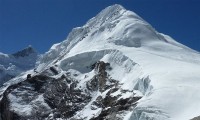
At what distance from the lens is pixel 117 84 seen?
204 ft

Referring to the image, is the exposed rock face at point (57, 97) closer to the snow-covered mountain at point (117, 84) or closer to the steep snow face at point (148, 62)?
the snow-covered mountain at point (117, 84)

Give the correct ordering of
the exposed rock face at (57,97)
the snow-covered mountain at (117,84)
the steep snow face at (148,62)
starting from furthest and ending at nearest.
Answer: the exposed rock face at (57,97) < the snow-covered mountain at (117,84) < the steep snow face at (148,62)

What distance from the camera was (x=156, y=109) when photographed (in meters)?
46.6

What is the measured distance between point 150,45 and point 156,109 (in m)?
32.2

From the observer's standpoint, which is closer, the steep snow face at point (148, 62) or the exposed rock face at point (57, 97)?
the steep snow face at point (148, 62)

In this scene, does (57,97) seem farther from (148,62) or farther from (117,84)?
(148,62)

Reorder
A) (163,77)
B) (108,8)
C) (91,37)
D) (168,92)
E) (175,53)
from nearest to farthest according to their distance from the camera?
(168,92), (163,77), (175,53), (91,37), (108,8)

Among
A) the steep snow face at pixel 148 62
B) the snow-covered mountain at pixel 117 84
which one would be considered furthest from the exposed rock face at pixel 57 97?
the steep snow face at pixel 148 62

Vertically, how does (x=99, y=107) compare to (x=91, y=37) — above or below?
below

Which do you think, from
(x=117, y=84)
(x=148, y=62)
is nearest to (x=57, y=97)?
(x=117, y=84)

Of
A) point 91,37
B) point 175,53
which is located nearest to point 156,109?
point 175,53

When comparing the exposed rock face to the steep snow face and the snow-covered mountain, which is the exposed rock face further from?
the steep snow face

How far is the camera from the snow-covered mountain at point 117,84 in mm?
49031

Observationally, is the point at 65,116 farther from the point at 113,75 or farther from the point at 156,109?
the point at 156,109
